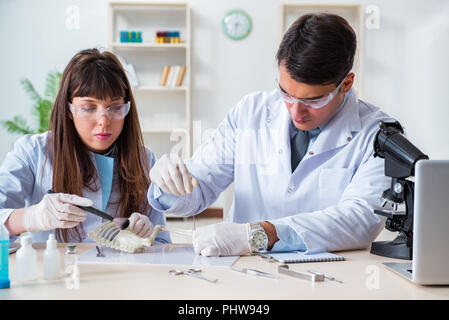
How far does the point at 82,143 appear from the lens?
1928 mm

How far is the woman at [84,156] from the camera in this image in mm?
1811

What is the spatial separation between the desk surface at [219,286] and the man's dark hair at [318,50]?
621 mm

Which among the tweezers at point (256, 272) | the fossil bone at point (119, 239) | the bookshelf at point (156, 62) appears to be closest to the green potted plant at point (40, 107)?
the bookshelf at point (156, 62)

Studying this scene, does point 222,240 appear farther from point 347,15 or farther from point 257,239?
point 347,15

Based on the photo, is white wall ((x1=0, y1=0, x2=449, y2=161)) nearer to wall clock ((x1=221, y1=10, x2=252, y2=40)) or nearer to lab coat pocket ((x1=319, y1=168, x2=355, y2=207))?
wall clock ((x1=221, y1=10, x2=252, y2=40))

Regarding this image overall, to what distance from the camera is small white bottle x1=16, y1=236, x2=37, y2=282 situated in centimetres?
111

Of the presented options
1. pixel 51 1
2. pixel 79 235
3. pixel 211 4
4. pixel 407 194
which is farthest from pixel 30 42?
pixel 407 194

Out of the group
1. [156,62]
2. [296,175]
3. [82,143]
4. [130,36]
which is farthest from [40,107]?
[296,175]

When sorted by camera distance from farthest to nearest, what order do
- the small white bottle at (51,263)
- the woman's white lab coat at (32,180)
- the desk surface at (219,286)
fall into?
the woman's white lab coat at (32,180) → the small white bottle at (51,263) → the desk surface at (219,286)

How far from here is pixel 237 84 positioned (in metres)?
5.67

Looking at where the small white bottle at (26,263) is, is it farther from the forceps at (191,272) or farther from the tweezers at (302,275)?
the tweezers at (302,275)

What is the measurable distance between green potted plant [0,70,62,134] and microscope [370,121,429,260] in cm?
443

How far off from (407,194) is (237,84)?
447 centimetres

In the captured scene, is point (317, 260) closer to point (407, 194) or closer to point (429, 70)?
point (407, 194)
